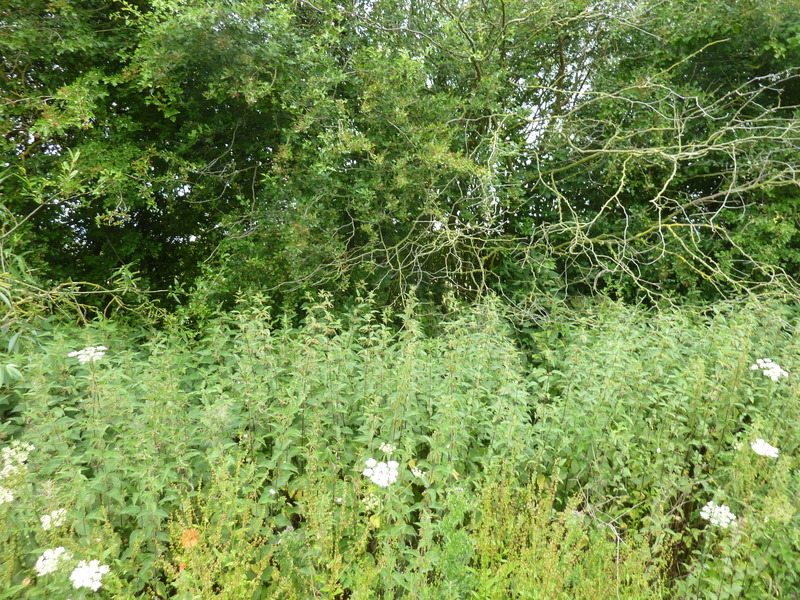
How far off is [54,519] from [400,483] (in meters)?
1.36

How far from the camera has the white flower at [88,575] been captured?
178cm

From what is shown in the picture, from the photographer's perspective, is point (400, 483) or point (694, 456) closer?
point (400, 483)

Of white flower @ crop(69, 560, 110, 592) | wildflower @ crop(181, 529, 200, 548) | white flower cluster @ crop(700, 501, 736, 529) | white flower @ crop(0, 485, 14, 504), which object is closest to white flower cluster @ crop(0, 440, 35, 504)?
white flower @ crop(0, 485, 14, 504)

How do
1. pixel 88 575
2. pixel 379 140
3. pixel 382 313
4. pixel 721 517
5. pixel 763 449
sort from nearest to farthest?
pixel 88 575, pixel 721 517, pixel 763 449, pixel 382 313, pixel 379 140

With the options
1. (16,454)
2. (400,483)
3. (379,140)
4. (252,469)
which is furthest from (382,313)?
(16,454)

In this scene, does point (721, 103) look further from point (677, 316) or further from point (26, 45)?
point (26, 45)

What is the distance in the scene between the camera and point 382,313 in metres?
3.84

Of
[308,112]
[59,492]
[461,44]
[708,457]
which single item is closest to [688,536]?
[708,457]

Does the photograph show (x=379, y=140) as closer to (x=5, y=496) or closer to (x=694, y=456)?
(x=694, y=456)

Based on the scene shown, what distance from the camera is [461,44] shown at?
17.6 feet

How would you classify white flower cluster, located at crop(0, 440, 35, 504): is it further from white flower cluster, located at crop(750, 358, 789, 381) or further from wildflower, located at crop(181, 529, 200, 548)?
white flower cluster, located at crop(750, 358, 789, 381)

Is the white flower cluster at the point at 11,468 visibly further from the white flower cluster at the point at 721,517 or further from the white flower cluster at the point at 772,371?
the white flower cluster at the point at 772,371

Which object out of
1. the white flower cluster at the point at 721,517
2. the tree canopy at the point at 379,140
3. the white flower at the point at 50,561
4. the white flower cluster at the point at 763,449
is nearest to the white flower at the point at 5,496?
the white flower at the point at 50,561

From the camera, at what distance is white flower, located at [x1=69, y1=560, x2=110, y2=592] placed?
1.78m
